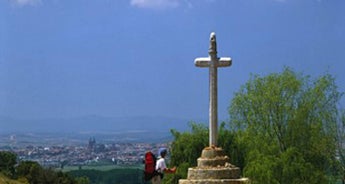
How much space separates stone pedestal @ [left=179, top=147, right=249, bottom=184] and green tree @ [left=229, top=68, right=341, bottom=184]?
1196 cm

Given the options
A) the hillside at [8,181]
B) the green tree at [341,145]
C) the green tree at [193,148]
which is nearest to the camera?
the green tree at [341,145]

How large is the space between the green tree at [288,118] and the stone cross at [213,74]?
37.5 feet

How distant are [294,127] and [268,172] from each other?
1411 centimetres

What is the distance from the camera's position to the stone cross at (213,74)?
33688 millimetres

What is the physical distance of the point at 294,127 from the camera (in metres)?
50.0

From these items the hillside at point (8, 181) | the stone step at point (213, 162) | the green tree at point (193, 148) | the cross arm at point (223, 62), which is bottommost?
the stone step at point (213, 162)

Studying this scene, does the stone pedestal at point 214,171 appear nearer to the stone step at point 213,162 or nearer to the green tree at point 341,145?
the stone step at point 213,162

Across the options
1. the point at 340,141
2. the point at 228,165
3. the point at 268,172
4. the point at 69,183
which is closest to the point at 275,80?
the point at 340,141

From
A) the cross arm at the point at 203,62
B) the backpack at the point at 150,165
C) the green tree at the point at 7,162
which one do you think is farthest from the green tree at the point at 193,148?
the green tree at the point at 7,162

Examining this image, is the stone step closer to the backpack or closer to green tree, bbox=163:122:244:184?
the backpack

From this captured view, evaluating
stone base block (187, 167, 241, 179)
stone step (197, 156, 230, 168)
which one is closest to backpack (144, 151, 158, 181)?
stone base block (187, 167, 241, 179)

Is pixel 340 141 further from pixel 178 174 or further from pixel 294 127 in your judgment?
pixel 178 174

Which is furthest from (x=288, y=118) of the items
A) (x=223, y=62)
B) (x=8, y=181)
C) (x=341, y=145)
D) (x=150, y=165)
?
(x=8, y=181)

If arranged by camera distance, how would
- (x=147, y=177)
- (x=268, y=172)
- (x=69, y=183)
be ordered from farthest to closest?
(x=69, y=183)
(x=268, y=172)
(x=147, y=177)
